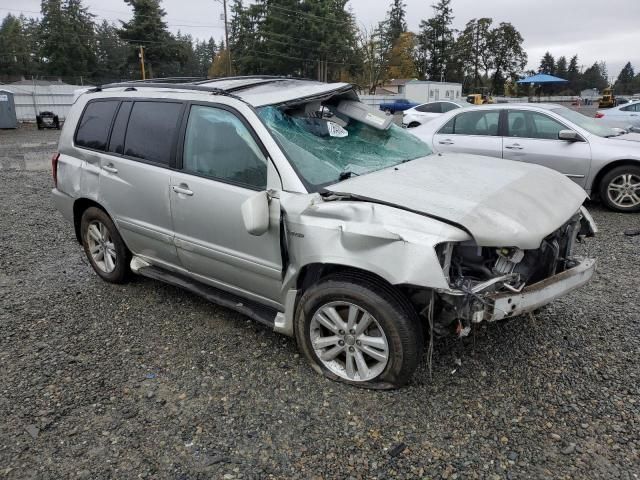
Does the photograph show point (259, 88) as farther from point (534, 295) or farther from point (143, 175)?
point (534, 295)

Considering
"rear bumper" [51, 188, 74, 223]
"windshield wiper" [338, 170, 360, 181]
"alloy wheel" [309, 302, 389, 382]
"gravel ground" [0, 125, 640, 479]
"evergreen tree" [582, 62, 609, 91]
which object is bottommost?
"gravel ground" [0, 125, 640, 479]

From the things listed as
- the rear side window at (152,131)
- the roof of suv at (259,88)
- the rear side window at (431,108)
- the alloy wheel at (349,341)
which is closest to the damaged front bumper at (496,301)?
the alloy wheel at (349,341)

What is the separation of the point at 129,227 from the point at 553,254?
10.5ft

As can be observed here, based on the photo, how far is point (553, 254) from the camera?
3.13 meters

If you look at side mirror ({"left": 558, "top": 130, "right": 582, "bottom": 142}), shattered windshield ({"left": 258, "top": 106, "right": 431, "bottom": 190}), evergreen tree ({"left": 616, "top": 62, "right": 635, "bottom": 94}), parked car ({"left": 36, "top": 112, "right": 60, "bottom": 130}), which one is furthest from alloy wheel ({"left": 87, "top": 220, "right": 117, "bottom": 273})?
evergreen tree ({"left": 616, "top": 62, "right": 635, "bottom": 94})

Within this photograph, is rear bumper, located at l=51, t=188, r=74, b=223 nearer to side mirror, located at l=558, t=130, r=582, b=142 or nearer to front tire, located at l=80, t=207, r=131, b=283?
front tire, located at l=80, t=207, r=131, b=283

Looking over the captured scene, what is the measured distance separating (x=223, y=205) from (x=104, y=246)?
1913mm

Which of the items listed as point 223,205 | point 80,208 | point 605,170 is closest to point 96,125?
point 80,208

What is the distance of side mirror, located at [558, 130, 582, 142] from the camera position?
6.90 metres

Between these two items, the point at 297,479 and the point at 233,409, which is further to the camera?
the point at 233,409

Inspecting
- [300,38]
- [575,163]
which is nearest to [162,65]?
[300,38]

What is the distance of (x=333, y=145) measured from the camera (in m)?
3.58

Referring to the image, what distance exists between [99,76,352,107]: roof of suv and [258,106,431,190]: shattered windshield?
5.1 inches

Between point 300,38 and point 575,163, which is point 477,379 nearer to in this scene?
point 575,163
